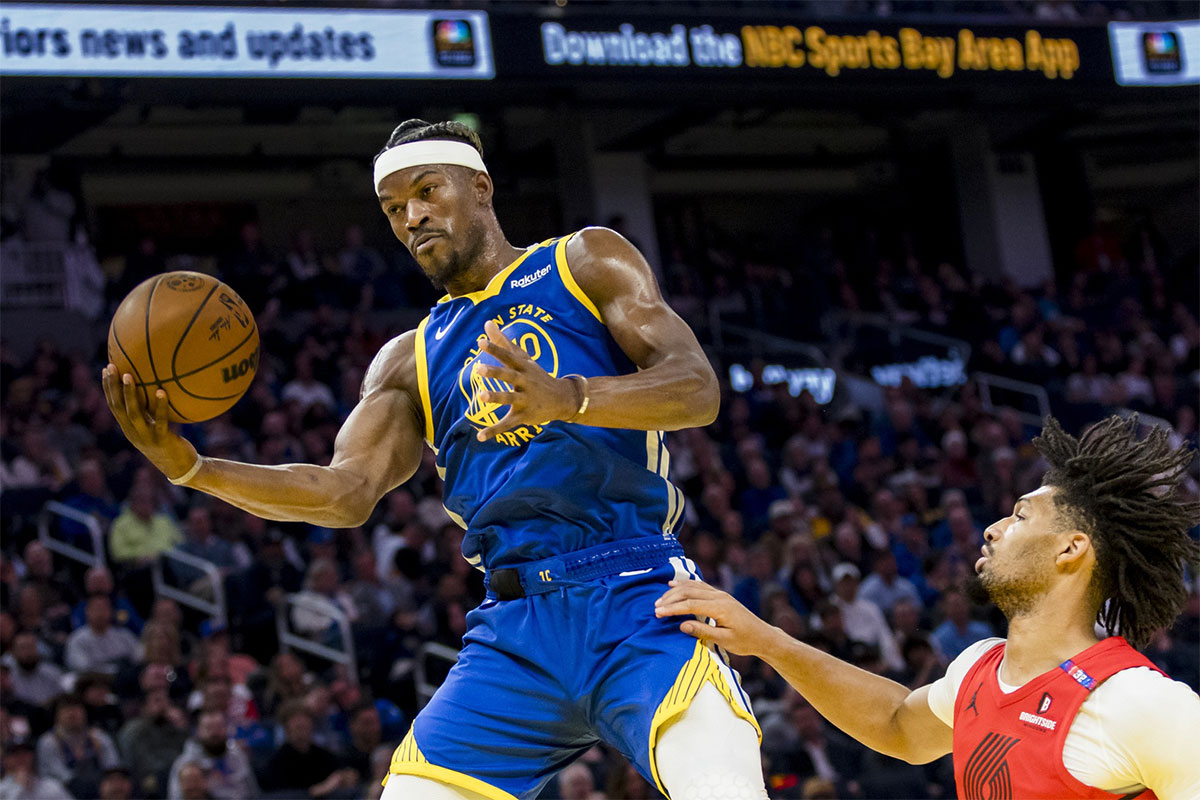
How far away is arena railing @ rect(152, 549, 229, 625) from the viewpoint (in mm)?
8977

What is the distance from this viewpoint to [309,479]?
3.53m

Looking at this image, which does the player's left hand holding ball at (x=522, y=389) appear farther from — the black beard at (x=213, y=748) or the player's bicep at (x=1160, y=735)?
the black beard at (x=213, y=748)

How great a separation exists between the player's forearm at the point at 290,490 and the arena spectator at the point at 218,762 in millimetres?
4448

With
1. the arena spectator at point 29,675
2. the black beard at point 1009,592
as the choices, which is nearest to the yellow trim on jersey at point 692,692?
the black beard at point 1009,592

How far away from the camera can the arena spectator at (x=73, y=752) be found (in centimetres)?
745

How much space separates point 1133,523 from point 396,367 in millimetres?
1801

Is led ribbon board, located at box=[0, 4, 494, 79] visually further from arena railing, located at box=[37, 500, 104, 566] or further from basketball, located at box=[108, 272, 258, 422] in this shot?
basketball, located at box=[108, 272, 258, 422]

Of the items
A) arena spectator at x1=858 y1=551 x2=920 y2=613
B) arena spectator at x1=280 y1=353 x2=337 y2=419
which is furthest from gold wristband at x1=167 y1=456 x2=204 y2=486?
arena spectator at x1=280 y1=353 x2=337 y2=419

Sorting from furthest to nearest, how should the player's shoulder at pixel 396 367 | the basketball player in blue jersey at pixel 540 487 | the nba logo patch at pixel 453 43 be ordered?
the nba logo patch at pixel 453 43, the player's shoulder at pixel 396 367, the basketball player in blue jersey at pixel 540 487

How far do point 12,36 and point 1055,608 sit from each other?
8.87m

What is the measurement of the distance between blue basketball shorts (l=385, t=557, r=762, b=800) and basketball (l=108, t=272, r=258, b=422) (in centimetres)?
91

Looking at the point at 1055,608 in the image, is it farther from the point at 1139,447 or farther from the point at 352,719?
the point at 352,719

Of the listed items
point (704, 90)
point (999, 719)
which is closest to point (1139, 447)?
point (999, 719)

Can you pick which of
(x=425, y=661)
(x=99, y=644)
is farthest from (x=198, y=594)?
(x=425, y=661)
